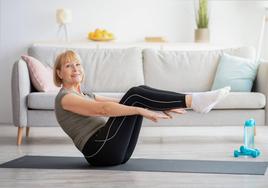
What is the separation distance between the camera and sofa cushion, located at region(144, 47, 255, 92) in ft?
18.9

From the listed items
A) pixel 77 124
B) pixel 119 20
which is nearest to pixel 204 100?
pixel 77 124

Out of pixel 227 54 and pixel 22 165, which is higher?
pixel 227 54

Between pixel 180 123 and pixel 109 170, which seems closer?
pixel 109 170

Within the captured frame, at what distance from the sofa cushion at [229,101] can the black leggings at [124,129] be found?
1.36m

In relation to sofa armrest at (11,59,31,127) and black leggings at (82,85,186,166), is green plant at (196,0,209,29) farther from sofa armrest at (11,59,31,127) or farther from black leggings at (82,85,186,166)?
black leggings at (82,85,186,166)

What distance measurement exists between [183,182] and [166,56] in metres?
2.73

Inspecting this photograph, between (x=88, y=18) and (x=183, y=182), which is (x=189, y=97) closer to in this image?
(x=183, y=182)

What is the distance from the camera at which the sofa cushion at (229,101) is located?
5113 mm

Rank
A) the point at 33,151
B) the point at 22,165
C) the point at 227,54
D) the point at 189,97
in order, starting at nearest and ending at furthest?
1. the point at 189,97
2. the point at 22,165
3. the point at 33,151
4. the point at 227,54

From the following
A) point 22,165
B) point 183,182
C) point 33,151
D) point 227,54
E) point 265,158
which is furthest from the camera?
point 227,54

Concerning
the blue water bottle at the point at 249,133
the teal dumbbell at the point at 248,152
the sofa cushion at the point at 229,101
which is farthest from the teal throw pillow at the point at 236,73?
the teal dumbbell at the point at 248,152

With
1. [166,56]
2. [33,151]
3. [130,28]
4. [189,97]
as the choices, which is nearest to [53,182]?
[189,97]

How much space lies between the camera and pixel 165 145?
5211 millimetres

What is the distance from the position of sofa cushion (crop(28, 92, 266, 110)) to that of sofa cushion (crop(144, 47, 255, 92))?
0.62 metres
